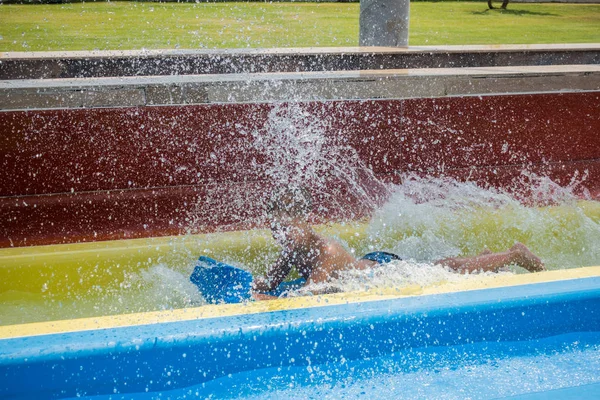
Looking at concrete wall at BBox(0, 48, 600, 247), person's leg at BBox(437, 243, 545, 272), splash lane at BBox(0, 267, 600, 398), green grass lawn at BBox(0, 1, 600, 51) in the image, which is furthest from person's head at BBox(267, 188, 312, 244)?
green grass lawn at BBox(0, 1, 600, 51)

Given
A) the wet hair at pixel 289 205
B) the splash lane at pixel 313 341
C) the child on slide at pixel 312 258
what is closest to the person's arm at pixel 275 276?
the child on slide at pixel 312 258

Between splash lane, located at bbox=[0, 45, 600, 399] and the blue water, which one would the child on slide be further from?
the blue water

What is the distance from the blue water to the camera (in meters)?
2.59

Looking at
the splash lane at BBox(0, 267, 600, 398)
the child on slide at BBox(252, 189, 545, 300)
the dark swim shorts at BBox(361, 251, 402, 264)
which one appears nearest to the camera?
the splash lane at BBox(0, 267, 600, 398)

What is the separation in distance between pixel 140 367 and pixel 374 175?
2.67 meters

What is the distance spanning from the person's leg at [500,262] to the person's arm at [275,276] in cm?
88

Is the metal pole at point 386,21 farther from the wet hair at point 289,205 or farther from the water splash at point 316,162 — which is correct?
the wet hair at point 289,205

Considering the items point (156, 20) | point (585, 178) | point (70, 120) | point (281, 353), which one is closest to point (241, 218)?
point (70, 120)

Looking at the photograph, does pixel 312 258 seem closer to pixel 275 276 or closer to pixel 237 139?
pixel 275 276

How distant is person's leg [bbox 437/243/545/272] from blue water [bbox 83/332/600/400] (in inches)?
28.3

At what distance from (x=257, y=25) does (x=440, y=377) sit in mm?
13506

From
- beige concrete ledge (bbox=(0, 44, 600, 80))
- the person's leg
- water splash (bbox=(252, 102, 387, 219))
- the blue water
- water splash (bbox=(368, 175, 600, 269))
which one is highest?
beige concrete ledge (bbox=(0, 44, 600, 80))

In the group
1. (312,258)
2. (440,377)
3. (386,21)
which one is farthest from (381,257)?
(386,21)

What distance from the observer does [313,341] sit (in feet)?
8.61
